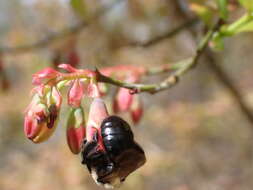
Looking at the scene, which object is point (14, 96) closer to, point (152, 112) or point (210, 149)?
point (152, 112)

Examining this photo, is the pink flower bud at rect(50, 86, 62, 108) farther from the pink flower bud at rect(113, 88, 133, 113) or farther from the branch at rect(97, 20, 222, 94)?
the pink flower bud at rect(113, 88, 133, 113)

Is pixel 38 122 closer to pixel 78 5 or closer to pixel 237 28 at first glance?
pixel 237 28

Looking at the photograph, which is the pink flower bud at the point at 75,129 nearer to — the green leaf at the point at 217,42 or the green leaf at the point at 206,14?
the green leaf at the point at 217,42

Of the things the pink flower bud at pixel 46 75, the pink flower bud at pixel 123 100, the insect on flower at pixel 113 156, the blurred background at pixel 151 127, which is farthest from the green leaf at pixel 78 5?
the blurred background at pixel 151 127

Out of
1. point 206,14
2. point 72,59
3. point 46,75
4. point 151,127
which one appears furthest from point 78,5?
point 151,127

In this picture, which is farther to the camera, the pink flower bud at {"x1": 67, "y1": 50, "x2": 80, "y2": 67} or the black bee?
the pink flower bud at {"x1": 67, "y1": 50, "x2": 80, "y2": 67}

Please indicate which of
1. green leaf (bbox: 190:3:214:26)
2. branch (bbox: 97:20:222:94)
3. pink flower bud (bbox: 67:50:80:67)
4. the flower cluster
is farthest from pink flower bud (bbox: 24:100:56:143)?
pink flower bud (bbox: 67:50:80:67)
